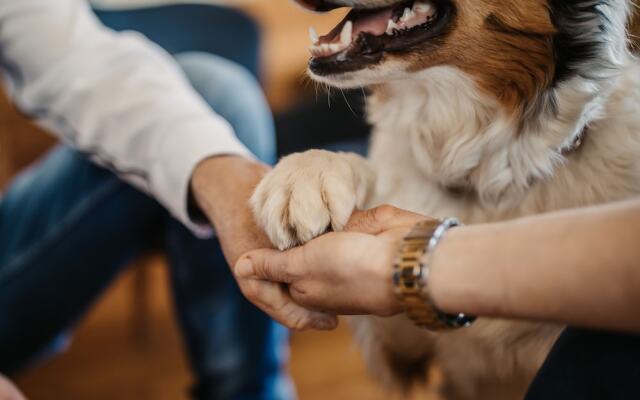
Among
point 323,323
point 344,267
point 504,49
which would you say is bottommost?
point 323,323

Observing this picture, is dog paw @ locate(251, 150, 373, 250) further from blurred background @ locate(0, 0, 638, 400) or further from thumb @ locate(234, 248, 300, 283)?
blurred background @ locate(0, 0, 638, 400)

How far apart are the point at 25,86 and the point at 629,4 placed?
106cm

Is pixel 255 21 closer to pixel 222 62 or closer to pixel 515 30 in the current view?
pixel 222 62

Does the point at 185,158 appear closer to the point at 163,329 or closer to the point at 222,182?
the point at 222,182

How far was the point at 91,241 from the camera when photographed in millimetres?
1381

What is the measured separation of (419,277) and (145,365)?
5.04ft

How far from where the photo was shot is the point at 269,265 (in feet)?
Answer: 3.01

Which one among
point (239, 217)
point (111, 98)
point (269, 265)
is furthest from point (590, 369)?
point (111, 98)

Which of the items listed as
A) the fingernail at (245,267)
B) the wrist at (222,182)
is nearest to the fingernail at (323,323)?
the fingernail at (245,267)

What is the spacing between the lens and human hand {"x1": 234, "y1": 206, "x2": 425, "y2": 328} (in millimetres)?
816

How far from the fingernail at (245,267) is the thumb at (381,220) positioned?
0.45ft

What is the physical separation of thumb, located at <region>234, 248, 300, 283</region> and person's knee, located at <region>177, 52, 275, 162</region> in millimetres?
592

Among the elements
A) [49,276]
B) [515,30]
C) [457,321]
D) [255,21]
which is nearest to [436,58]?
[515,30]

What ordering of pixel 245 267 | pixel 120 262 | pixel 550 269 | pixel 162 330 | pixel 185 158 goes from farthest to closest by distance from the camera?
pixel 162 330 < pixel 120 262 < pixel 185 158 < pixel 245 267 < pixel 550 269
